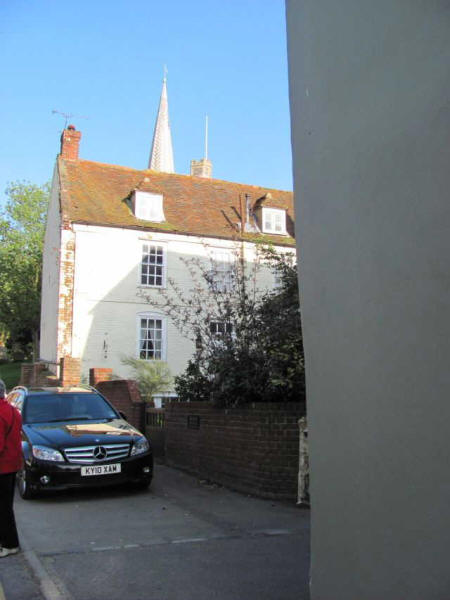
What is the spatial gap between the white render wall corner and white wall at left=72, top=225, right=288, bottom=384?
66.2 ft

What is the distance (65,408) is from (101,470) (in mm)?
2000

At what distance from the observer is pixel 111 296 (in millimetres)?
25062

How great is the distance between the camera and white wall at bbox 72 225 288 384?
24.4 metres

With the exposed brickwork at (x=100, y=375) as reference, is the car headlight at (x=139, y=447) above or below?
below

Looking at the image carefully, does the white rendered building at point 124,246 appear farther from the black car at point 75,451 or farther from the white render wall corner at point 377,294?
the white render wall corner at point 377,294

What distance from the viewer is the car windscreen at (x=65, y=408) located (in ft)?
32.2

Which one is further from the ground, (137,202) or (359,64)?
(137,202)

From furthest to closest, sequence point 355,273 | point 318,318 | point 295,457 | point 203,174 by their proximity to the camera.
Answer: point 203,174, point 295,457, point 318,318, point 355,273

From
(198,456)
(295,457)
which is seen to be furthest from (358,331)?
(198,456)

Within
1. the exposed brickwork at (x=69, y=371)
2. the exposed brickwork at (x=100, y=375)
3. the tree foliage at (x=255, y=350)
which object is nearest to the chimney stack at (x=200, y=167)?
the exposed brickwork at (x=69, y=371)

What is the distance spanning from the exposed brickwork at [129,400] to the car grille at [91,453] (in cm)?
488

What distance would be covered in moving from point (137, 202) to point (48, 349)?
7.81 meters

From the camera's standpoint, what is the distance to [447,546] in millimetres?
2619

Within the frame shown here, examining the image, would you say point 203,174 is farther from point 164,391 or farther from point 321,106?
point 321,106
